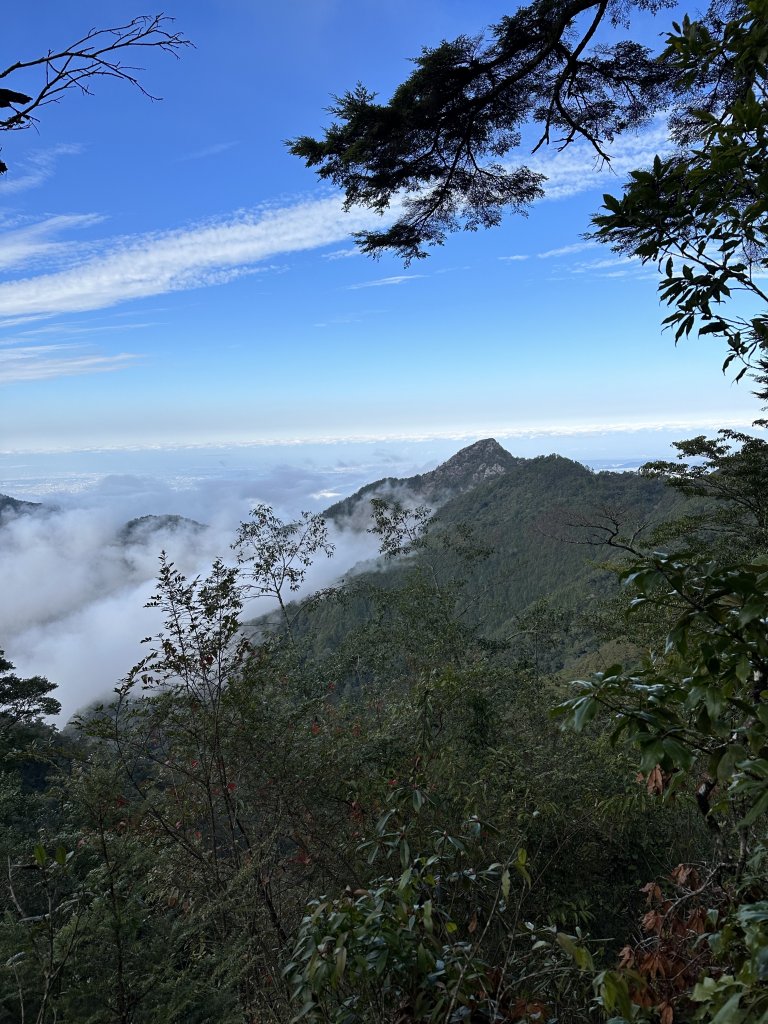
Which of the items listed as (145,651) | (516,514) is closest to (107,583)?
(516,514)

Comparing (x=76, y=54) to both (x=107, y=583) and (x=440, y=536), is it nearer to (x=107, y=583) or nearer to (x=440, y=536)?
(x=440, y=536)

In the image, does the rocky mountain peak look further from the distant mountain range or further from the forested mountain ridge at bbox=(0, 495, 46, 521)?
the forested mountain ridge at bbox=(0, 495, 46, 521)

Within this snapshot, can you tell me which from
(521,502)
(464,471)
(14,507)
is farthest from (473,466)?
(14,507)

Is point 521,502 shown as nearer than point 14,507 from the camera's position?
Yes

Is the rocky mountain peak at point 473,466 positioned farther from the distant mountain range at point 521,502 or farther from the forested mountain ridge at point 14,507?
the forested mountain ridge at point 14,507

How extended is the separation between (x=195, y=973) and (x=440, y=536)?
12280mm

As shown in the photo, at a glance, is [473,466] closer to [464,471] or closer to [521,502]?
[464,471]

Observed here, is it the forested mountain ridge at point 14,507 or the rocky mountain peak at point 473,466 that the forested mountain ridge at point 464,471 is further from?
the forested mountain ridge at point 14,507

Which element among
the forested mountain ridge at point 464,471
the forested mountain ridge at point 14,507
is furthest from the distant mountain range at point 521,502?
the forested mountain ridge at point 14,507

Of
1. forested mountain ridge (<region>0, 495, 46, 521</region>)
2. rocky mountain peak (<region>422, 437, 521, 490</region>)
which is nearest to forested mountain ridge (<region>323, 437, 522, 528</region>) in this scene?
rocky mountain peak (<region>422, 437, 521, 490</region>)

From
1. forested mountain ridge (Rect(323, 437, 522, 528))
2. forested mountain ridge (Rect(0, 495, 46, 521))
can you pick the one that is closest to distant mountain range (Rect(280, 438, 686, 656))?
forested mountain ridge (Rect(323, 437, 522, 528))

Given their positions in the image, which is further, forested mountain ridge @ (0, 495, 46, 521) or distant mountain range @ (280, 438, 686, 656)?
forested mountain ridge @ (0, 495, 46, 521)

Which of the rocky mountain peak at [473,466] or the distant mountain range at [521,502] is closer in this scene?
the distant mountain range at [521,502]

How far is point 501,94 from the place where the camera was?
3.97 m
